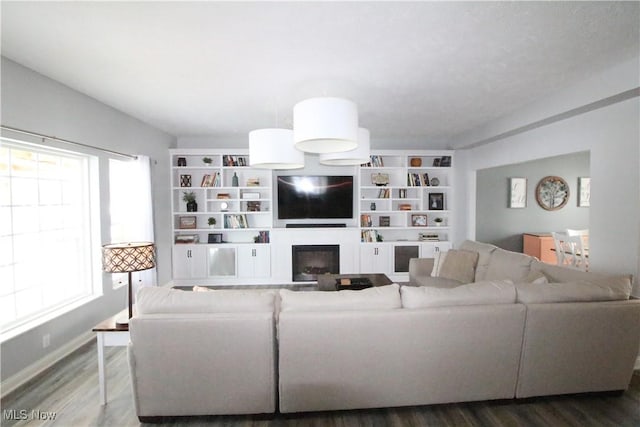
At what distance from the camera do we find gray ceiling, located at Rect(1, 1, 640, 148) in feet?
5.83

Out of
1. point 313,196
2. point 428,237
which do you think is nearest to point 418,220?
point 428,237

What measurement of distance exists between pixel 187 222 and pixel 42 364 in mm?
3014

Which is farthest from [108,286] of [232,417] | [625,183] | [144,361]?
[625,183]

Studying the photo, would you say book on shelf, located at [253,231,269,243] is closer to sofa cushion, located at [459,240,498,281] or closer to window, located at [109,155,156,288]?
window, located at [109,155,156,288]

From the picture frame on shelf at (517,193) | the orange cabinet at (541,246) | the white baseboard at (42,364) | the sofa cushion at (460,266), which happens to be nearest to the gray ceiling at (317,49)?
the sofa cushion at (460,266)

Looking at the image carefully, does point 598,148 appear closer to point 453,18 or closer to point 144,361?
point 453,18

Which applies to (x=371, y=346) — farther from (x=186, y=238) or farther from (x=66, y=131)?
(x=186, y=238)

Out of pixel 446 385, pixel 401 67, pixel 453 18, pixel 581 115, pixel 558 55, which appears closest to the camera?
pixel 453 18

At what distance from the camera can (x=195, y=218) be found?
546cm

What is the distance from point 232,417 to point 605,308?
2.62 meters

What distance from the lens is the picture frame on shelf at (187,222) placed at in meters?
5.38

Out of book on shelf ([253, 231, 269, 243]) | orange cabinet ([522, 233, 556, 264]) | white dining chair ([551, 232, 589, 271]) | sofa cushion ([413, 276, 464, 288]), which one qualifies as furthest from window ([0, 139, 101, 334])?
orange cabinet ([522, 233, 556, 264])

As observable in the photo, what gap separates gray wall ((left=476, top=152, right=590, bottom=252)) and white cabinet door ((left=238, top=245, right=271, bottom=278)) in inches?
161

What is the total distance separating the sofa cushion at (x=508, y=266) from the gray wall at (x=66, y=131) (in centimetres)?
448
